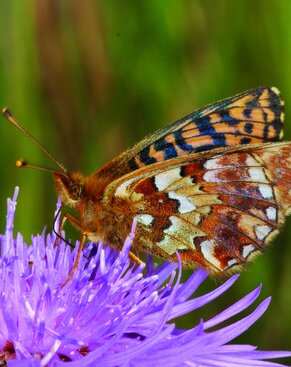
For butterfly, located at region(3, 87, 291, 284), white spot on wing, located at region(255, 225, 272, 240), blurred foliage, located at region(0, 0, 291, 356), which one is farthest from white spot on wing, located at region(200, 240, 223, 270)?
blurred foliage, located at region(0, 0, 291, 356)

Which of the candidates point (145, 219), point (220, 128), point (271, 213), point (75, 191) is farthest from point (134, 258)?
point (220, 128)

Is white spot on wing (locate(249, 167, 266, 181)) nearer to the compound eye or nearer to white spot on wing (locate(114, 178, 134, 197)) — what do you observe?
white spot on wing (locate(114, 178, 134, 197))

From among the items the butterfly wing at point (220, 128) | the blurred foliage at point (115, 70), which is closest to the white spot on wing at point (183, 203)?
the butterfly wing at point (220, 128)

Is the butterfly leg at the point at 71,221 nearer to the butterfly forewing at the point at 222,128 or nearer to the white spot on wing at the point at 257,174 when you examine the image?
the butterfly forewing at the point at 222,128

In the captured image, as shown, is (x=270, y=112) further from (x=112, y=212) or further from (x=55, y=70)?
(x=55, y=70)

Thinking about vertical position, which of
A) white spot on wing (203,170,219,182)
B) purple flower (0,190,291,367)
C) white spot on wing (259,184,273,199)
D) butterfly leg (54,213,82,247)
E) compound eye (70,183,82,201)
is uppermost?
compound eye (70,183,82,201)

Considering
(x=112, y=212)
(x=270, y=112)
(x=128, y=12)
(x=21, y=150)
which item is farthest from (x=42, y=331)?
(x=128, y=12)

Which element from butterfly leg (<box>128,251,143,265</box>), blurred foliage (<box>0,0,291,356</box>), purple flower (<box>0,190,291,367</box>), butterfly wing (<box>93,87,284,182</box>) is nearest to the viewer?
purple flower (<box>0,190,291,367</box>)
